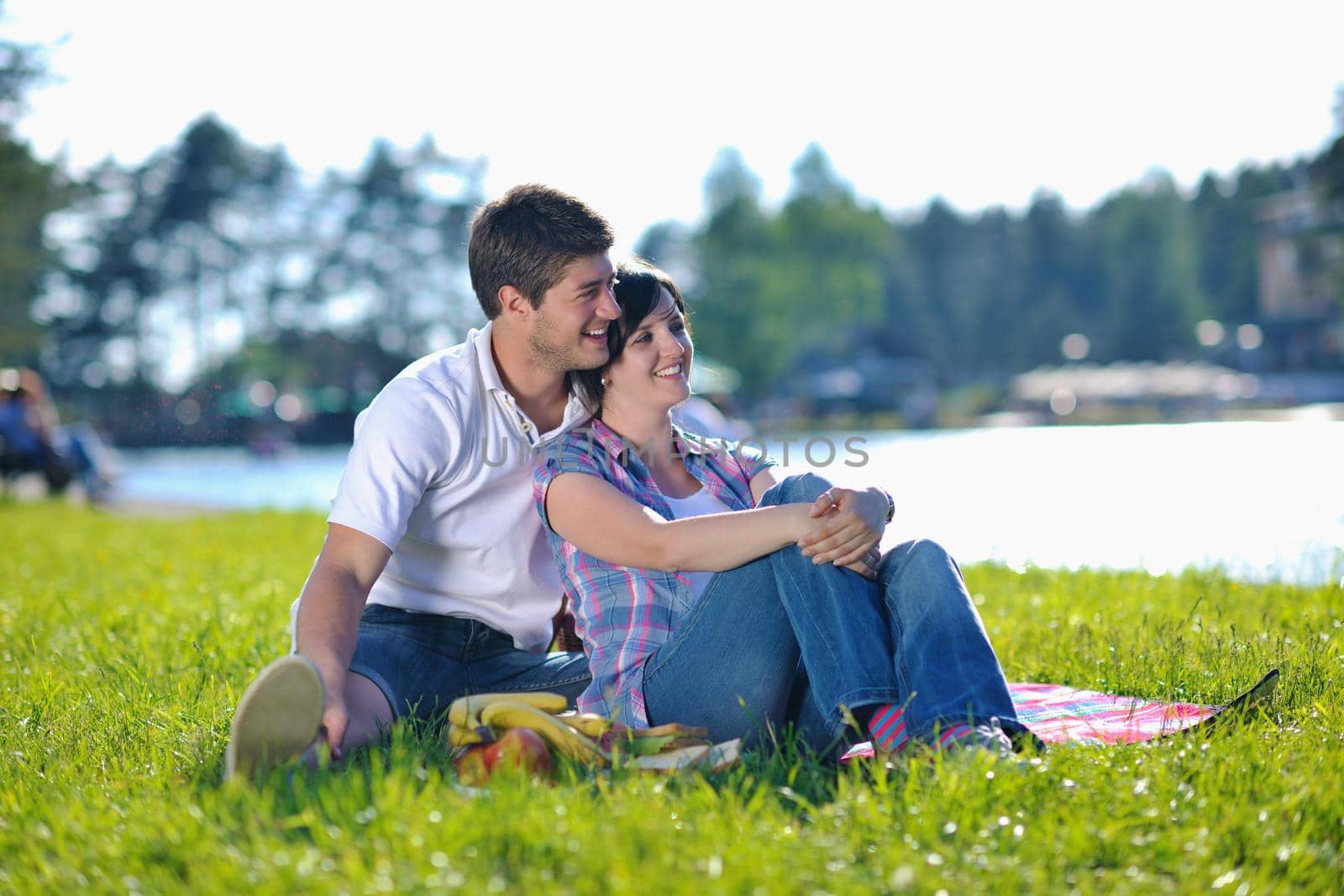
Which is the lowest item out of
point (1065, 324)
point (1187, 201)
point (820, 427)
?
point (820, 427)

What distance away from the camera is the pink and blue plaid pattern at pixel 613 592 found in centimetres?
295

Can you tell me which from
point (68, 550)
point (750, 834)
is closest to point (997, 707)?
point (750, 834)

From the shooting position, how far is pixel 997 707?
2.63m

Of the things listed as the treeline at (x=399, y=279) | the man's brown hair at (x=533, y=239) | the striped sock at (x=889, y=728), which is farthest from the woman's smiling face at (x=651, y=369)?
the treeline at (x=399, y=279)

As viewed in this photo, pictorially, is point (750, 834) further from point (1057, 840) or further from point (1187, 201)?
point (1187, 201)

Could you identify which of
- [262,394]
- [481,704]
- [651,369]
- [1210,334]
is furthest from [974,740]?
[1210,334]

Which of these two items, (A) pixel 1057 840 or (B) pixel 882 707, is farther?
(B) pixel 882 707

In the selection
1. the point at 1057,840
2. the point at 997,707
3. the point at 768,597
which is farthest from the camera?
the point at 768,597

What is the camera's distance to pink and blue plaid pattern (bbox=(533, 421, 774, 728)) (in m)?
2.95

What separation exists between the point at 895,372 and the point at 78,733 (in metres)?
64.6

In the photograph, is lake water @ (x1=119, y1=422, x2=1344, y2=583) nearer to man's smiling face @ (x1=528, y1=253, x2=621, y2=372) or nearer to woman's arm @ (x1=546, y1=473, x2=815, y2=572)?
woman's arm @ (x1=546, y1=473, x2=815, y2=572)

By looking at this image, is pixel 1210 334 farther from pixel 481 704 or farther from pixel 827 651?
pixel 481 704

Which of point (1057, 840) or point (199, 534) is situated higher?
point (1057, 840)

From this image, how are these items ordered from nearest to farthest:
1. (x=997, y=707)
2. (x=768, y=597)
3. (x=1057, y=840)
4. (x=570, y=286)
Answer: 1. (x=1057, y=840)
2. (x=997, y=707)
3. (x=768, y=597)
4. (x=570, y=286)
